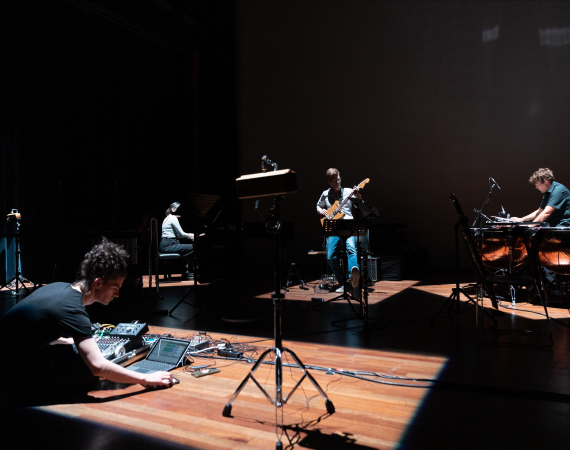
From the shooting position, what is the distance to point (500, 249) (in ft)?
17.1

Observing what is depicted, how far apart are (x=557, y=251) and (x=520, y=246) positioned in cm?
78

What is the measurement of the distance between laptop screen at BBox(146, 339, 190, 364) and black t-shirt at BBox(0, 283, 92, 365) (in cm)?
93

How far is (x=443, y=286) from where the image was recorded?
6.71 m

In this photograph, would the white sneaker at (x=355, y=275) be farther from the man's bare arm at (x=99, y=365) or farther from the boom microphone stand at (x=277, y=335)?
the man's bare arm at (x=99, y=365)

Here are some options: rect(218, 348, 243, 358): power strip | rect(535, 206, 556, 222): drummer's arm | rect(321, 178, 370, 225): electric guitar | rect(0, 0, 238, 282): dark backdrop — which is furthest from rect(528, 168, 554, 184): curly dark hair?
rect(0, 0, 238, 282): dark backdrop

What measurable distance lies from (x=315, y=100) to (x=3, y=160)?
6398mm

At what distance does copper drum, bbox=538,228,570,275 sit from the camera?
425 centimetres

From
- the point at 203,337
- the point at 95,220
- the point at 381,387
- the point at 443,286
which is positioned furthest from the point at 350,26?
the point at 381,387

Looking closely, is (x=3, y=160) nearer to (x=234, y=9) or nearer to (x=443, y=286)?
(x=234, y=9)

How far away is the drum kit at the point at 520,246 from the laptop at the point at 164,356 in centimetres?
280

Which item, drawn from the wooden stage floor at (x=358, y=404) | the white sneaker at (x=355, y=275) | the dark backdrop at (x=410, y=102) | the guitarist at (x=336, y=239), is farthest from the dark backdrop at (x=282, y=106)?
the wooden stage floor at (x=358, y=404)

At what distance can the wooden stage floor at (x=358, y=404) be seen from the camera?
6.45 feet

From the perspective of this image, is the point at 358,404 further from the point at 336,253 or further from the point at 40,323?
the point at 336,253

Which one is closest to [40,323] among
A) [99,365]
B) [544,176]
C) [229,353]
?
[99,365]
